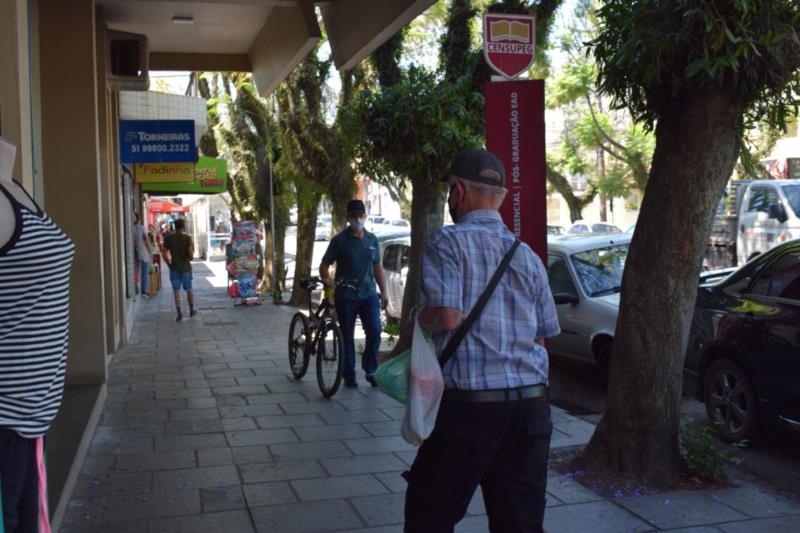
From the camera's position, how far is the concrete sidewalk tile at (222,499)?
529 cm

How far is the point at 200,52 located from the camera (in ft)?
48.7

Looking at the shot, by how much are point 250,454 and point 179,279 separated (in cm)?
1052

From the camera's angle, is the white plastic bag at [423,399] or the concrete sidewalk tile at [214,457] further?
the concrete sidewalk tile at [214,457]

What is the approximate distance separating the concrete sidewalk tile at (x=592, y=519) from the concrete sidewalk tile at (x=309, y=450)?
1.83 m

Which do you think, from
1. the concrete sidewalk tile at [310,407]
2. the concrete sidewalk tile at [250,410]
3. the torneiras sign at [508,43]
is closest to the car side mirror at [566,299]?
the concrete sidewalk tile at [310,407]

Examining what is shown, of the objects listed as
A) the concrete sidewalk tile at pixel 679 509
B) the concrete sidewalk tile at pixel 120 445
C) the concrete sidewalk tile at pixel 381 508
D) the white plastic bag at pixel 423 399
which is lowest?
the concrete sidewalk tile at pixel 679 509

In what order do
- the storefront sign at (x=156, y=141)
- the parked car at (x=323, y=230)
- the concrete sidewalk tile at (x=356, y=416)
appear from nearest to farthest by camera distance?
the concrete sidewalk tile at (x=356, y=416)
the storefront sign at (x=156, y=141)
the parked car at (x=323, y=230)

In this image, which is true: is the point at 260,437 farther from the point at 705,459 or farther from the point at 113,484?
the point at 705,459

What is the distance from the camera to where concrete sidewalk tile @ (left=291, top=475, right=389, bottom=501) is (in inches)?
217

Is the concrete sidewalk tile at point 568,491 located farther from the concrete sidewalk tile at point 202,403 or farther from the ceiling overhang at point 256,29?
the ceiling overhang at point 256,29

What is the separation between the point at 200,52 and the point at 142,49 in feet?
9.67

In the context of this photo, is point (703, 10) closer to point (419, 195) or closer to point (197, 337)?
point (419, 195)

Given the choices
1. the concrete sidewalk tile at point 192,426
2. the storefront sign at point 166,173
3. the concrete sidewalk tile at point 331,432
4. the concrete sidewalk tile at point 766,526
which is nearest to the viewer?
the concrete sidewalk tile at point 766,526

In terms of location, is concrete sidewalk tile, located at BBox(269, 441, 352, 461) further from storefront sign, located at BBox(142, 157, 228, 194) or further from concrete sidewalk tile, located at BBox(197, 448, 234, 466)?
storefront sign, located at BBox(142, 157, 228, 194)
